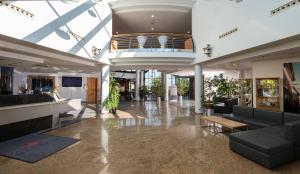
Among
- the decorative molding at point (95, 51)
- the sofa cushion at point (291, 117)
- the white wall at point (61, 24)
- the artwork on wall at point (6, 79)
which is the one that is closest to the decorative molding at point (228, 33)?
the sofa cushion at point (291, 117)

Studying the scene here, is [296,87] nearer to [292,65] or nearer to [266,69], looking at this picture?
[292,65]

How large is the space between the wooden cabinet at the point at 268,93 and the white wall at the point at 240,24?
2.46 meters

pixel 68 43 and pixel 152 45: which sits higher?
pixel 152 45

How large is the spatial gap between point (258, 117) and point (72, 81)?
13945mm

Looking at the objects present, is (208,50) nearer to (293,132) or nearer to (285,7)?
(285,7)

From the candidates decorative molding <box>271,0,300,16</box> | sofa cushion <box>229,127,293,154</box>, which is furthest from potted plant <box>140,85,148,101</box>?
decorative molding <box>271,0,300,16</box>

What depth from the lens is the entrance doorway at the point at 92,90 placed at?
14.0 metres

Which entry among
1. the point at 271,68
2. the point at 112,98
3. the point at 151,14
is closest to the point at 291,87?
the point at 271,68

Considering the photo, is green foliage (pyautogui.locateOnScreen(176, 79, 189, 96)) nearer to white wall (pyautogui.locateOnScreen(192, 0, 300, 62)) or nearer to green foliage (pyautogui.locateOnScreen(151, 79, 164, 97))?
green foliage (pyautogui.locateOnScreen(151, 79, 164, 97))

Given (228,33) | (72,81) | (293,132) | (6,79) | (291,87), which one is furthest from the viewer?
(72,81)

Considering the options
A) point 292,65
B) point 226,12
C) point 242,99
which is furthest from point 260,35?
point 242,99

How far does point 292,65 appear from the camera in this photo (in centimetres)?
616

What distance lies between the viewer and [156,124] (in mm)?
6535

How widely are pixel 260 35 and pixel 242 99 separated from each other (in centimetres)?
727
